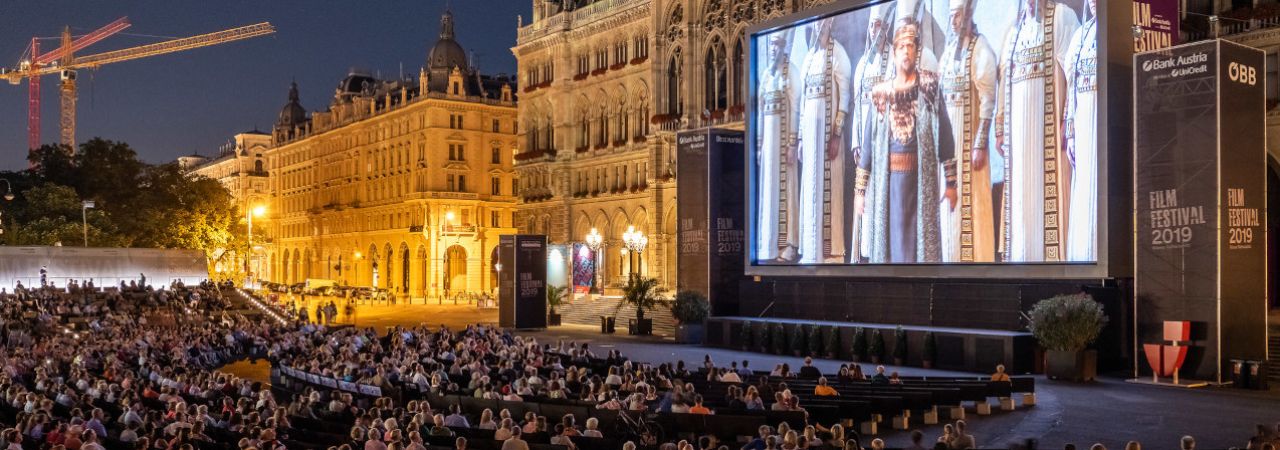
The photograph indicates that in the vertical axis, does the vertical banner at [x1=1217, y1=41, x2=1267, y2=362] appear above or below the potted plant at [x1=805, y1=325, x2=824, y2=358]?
above

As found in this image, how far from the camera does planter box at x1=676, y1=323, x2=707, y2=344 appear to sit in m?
42.7

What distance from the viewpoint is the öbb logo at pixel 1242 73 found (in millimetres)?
27266

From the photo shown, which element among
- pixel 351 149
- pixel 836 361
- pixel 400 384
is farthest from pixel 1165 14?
pixel 351 149

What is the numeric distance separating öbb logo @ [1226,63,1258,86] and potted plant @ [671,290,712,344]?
20.0m

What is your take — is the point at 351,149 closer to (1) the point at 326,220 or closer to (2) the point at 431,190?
(1) the point at 326,220

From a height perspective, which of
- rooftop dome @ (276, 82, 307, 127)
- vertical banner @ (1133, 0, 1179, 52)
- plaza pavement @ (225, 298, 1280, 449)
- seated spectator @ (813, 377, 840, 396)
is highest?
rooftop dome @ (276, 82, 307, 127)

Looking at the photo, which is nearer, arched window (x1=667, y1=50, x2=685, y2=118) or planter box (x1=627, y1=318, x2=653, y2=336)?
planter box (x1=627, y1=318, x2=653, y2=336)

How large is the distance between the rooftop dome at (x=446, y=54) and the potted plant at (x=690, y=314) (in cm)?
5548

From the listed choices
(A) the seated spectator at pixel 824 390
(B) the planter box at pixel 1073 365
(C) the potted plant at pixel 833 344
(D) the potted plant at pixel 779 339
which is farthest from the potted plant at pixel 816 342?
(A) the seated spectator at pixel 824 390

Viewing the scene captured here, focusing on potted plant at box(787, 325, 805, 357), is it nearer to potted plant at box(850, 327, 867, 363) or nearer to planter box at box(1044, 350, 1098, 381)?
potted plant at box(850, 327, 867, 363)

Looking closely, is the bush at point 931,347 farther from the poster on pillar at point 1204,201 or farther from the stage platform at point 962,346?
the poster on pillar at point 1204,201

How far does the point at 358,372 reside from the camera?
25312mm

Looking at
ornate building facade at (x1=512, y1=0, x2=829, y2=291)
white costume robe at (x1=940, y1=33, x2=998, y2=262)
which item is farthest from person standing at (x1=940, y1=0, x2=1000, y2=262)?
ornate building facade at (x1=512, y1=0, x2=829, y2=291)

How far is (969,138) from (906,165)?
2.50 metres
